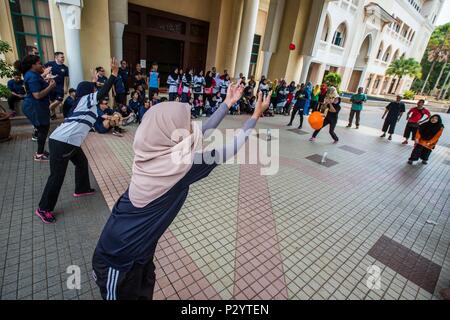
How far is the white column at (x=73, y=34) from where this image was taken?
6.61 meters

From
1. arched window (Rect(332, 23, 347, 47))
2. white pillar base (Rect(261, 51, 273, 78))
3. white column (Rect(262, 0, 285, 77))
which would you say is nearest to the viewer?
white column (Rect(262, 0, 285, 77))

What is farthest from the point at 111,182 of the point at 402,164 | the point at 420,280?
the point at 402,164

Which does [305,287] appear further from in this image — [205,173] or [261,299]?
[205,173]

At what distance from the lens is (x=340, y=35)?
26.6m

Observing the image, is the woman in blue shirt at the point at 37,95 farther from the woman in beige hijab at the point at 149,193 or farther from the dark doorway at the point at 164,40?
the dark doorway at the point at 164,40

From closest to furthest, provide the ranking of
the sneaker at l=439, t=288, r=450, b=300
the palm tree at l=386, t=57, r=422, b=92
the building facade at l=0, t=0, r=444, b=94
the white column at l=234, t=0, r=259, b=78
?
the sneaker at l=439, t=288, r=450, b=300 → the building facade at l=0, t=0, r=444, b=94 → the white column at l=234, t=0, r=259, b=78 → the palm tree at l=386, t=57, r=422, b=92

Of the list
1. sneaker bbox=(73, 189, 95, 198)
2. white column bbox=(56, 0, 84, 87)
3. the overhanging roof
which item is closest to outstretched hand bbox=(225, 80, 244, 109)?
sneaker bbox=(73, 189, 95, 198)

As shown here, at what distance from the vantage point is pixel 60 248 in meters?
3.03

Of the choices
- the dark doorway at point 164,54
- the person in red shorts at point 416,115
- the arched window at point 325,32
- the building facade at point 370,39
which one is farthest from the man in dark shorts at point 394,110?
the arched window at point 325,32

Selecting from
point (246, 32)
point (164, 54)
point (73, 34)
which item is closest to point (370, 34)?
point (246, 32)

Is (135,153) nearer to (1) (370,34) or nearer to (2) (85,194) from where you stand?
(2) (85,194)

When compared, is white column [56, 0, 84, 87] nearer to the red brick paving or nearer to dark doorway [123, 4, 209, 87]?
dark doorway [123, 4, 209, 87]

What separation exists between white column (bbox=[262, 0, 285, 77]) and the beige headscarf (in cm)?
1423

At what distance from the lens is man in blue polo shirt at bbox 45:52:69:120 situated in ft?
23.0
